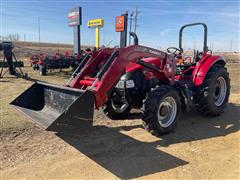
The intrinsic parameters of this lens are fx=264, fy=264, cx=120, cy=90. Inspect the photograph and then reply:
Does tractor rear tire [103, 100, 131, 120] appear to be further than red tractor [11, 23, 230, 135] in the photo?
Yes

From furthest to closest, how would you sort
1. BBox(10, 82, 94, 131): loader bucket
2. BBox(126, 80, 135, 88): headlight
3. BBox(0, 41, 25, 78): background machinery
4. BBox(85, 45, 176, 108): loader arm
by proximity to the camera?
BBox(0, 41, 25, 78): background machinery
BBox(126, 80, 135, 88): headlight
BBox(85, 45, 176, 108): loader arm
BBox(10, 82, 94, 131): loader bucket

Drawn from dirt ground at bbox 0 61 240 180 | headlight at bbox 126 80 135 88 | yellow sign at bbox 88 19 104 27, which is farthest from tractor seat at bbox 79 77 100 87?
yellow sign at bbox 88 19 104 27

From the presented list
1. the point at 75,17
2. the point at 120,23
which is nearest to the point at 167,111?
the point at 120,23

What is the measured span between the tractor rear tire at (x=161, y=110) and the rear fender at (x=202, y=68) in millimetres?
1193

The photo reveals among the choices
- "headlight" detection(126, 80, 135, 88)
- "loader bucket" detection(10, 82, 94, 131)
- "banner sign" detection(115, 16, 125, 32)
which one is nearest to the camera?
"loader bucket" detection(10, 82, 94, 131)

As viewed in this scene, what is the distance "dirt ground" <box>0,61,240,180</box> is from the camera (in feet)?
12.5

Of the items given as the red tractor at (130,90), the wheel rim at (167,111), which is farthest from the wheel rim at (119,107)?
the wheel rim at (167,111)

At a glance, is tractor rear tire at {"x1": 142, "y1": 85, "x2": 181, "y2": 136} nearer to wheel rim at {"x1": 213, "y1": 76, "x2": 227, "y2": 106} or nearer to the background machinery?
wheel rim at {"x1": 213, "y1": 76, "x2": 227, "y2": 106}

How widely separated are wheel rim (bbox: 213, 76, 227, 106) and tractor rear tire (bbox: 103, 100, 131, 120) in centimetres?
241

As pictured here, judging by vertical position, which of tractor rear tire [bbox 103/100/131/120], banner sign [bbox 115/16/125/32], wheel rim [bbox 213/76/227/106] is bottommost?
tractor rear tire [bbox 103/100/131/120]

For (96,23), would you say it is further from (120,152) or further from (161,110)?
(120,152)

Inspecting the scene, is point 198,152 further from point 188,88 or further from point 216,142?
point 188,88

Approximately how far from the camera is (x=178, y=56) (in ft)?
23.4

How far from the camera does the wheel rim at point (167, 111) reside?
5.25 metres
